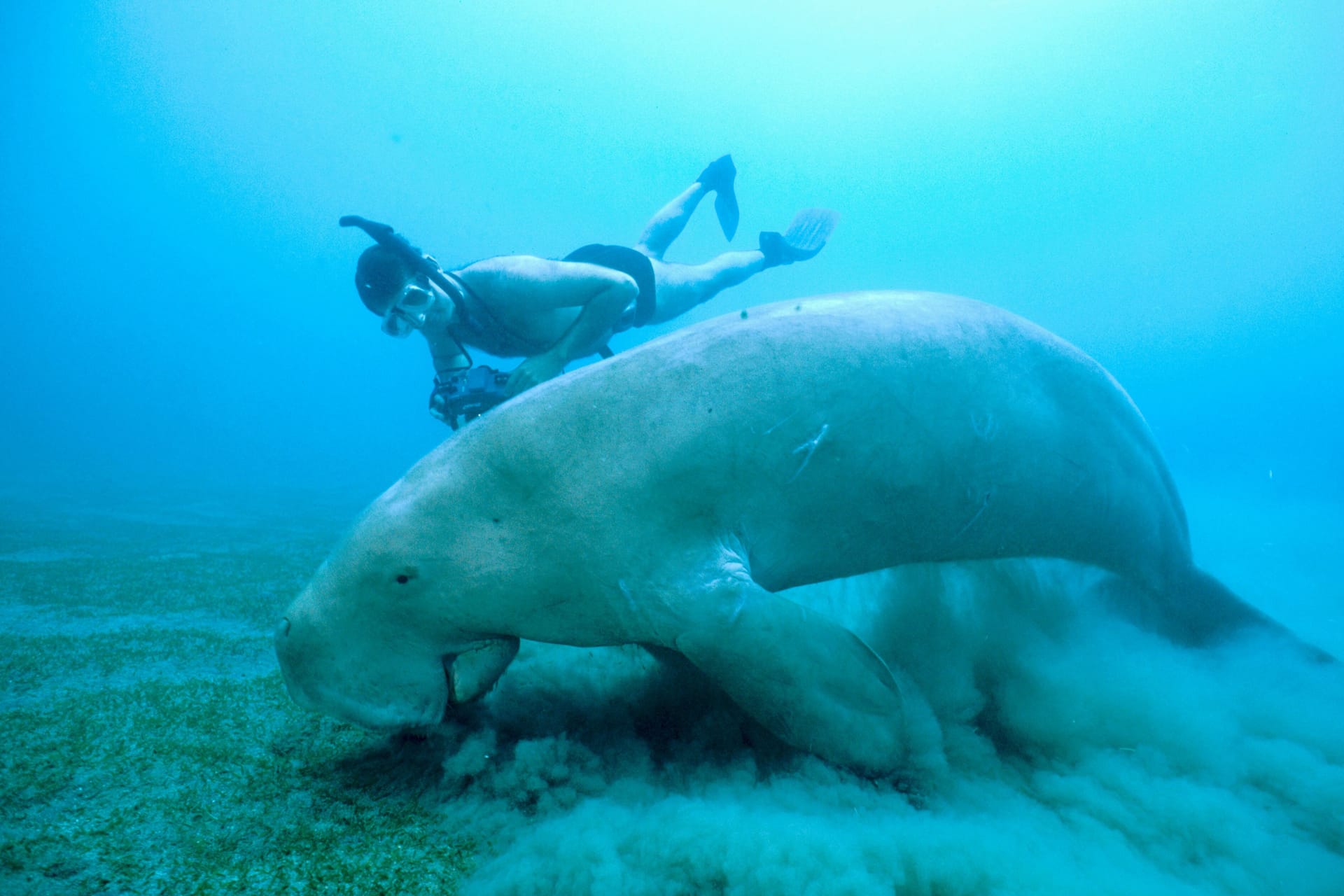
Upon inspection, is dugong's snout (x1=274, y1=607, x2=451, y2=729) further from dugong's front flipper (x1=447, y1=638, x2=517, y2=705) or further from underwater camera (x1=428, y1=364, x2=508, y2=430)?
underwater camera (x1=428, y1=364, x2=508, y2=430)

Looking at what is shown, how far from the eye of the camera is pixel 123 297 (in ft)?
378

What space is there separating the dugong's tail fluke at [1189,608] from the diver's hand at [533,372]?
3570mm

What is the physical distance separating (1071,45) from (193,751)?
65.3 m

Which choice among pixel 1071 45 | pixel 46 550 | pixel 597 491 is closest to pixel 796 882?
pixel 597 491

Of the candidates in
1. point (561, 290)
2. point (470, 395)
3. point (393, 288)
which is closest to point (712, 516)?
point (470, 395)

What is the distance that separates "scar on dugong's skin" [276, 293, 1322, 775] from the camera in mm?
1825

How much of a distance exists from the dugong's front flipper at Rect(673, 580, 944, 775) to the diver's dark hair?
2.91 metres

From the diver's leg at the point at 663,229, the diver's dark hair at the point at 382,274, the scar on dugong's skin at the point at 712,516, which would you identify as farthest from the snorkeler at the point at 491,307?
the diver's leg at the point at 663,229

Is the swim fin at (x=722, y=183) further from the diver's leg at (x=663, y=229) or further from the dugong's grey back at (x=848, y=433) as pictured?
the dugong's grey back at (x=848, y=433)

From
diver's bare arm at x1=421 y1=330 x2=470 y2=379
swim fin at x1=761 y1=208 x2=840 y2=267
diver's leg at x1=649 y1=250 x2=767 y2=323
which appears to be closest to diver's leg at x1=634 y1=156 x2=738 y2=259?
diver's leg at x1=649 y1=250 x2=767 y2=323

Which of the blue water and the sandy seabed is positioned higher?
the blue water

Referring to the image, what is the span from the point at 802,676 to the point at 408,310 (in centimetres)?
313

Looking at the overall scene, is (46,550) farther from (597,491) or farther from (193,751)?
(597,491)

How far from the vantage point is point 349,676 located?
6.01 ft
